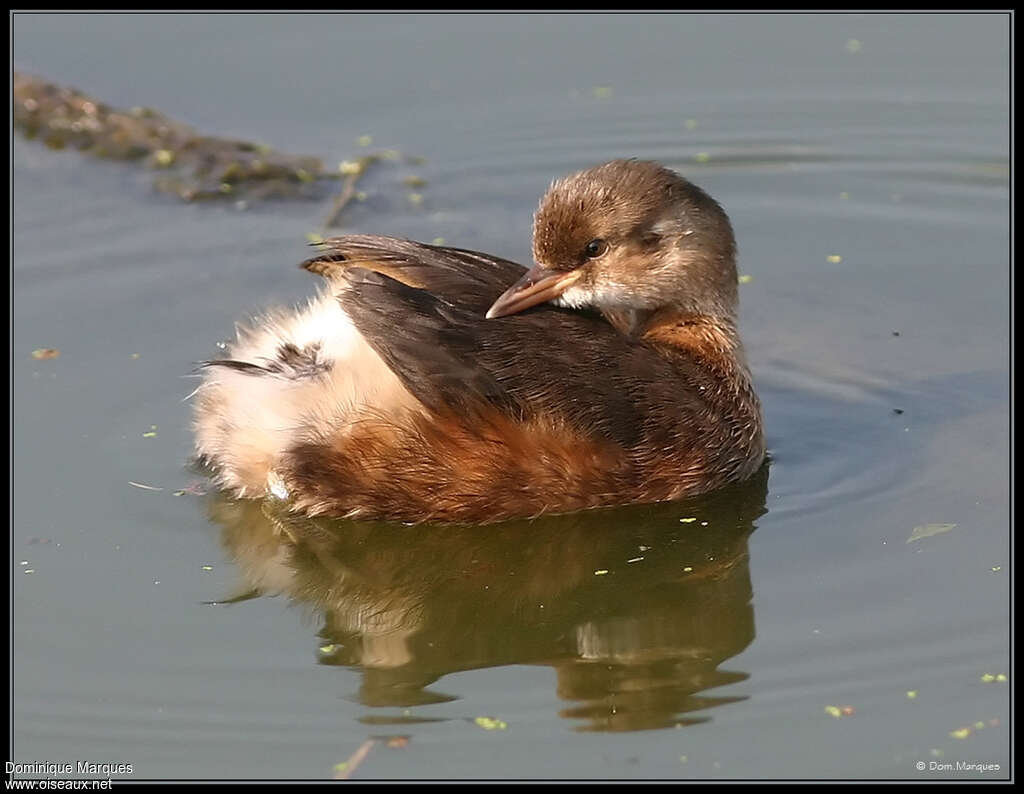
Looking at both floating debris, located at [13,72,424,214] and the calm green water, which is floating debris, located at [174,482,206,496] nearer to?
the calm green water

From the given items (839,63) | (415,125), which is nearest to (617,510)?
(415,125)

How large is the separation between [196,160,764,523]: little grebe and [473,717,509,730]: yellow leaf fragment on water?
48.9 inches

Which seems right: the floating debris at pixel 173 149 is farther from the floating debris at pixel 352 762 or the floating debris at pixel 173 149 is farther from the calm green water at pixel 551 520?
the floating debris at pixel 352 762

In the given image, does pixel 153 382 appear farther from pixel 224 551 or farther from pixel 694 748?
pixel 694 748

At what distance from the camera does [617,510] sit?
20.9 feet

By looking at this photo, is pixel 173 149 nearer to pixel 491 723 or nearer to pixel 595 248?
pixel 595 248

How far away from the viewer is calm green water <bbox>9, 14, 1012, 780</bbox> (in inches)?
200

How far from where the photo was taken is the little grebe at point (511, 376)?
6.00m

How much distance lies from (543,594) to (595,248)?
1.31m

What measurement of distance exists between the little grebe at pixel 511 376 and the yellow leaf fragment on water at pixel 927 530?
71 cm

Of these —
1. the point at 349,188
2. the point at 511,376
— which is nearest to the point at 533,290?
the point at 511,376

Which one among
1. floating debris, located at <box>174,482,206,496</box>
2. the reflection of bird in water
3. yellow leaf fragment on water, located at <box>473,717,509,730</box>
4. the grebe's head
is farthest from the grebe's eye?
yellow leaf fragment on water, located at <box>473,717,509,730</box>

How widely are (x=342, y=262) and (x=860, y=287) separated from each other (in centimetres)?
274

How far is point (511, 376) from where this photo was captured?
5.98 m
